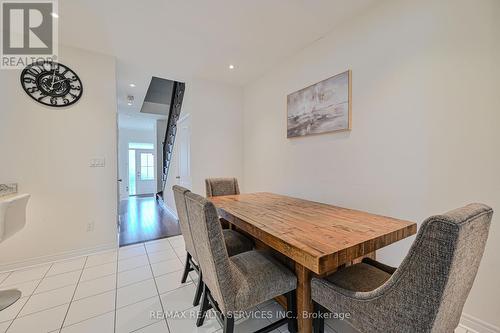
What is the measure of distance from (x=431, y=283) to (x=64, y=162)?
3.59 m

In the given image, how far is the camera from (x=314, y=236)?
1231 millimetres

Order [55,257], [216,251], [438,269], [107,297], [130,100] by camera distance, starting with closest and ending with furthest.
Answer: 1. [438,269]
2. [216,251]
3. [107,297]
4. [55,257]
5. [130,100]

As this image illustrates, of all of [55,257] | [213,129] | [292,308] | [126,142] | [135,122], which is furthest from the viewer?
[126,142]

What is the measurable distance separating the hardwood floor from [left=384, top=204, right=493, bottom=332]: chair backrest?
338cm

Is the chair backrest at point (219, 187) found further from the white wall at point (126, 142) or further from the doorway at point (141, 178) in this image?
the white wall at point (126, 142)

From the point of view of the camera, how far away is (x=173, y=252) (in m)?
2.85

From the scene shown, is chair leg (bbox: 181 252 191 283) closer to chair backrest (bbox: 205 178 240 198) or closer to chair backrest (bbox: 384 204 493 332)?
chair backrest (bbox: 205 178 240 198)

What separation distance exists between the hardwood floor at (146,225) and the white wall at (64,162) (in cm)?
55

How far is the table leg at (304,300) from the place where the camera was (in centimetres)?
126

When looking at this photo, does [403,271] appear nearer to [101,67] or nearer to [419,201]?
[419,201]

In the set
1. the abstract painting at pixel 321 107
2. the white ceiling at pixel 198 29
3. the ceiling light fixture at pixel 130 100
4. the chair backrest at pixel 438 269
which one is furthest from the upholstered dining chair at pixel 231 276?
the ceiling light fixture at pixel 130 100

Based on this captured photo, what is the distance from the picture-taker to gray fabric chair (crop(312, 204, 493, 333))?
0.72 meters

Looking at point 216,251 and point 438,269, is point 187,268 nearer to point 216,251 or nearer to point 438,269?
point 216,251

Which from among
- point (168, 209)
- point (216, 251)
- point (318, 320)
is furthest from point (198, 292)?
point (168, 209)
